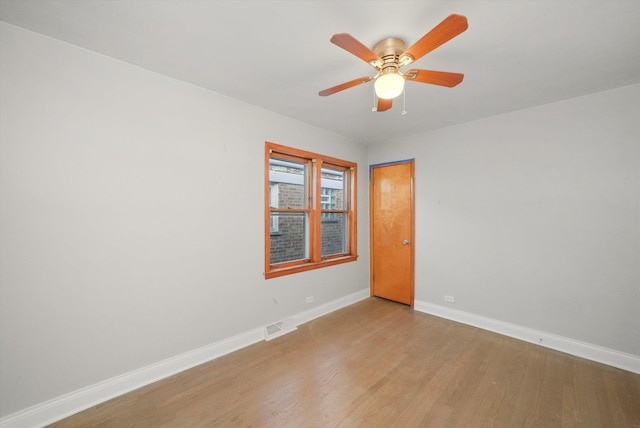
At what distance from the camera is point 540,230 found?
8.82 ft

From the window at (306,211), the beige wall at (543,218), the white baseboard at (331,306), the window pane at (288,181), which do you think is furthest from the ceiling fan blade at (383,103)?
the white baseboard at (331,306)

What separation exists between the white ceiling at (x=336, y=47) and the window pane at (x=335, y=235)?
1.89 m

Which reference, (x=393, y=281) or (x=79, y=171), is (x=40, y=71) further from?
(x=393, y=281)

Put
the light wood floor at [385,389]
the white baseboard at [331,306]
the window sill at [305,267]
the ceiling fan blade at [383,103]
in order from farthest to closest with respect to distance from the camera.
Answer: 1. the white baseboard at [331,306]
2. the window sill at [305,267]
3. the ceiling fan blade at [383,103]
4. the light wood floor at [385,389]

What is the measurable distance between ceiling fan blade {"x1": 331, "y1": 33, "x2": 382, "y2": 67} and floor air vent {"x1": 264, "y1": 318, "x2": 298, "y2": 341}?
2.79m

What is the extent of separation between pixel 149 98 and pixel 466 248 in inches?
153

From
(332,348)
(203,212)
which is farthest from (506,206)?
(203,212)

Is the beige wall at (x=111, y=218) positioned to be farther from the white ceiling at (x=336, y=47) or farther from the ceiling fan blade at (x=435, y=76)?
the ceiling fan blade at (x=435, y=76)

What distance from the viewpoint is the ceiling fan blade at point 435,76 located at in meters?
1.59

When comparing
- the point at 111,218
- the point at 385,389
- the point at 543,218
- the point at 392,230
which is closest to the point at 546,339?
the point at 543,218

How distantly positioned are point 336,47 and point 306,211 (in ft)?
6.67

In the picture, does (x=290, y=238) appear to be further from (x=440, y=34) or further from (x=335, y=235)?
(x=440, y=34)

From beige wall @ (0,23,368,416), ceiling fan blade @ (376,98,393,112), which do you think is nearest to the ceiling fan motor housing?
ceiling fan blade @ (376,98,393,112)

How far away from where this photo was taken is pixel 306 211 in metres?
3.38
